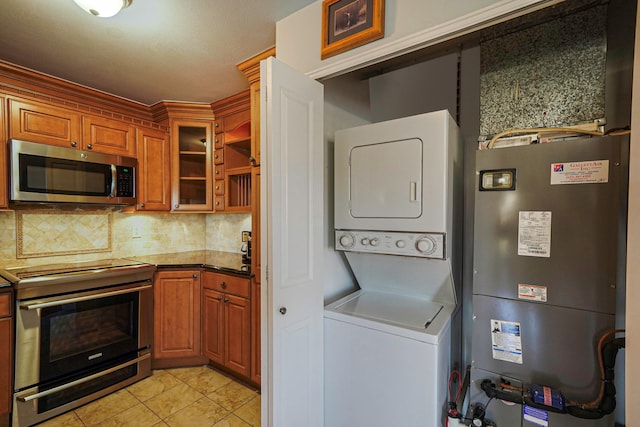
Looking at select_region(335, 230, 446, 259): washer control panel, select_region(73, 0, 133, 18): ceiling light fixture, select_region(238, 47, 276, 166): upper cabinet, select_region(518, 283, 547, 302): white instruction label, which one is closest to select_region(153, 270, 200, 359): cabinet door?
select_region(238, 47, 276, 166): upper cabinet

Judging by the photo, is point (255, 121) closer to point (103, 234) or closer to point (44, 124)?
point (44, 124)

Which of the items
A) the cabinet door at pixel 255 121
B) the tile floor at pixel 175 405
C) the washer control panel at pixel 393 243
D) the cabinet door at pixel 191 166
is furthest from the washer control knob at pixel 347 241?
the cabinet door at pixel 191 166

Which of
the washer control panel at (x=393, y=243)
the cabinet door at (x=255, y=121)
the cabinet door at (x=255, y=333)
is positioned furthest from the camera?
the cabinet door at (x=255, y=333)

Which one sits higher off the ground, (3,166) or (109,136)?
(109,136)

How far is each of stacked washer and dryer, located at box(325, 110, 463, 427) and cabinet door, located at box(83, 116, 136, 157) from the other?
1993 mm

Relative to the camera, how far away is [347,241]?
5.36ft

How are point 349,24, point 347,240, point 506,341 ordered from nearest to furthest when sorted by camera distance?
point 506,341
point 349,24
point 347,240

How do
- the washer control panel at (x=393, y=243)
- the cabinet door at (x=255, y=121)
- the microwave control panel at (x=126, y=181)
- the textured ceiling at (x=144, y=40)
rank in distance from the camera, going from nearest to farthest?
the washer control panel at (x=393, y=243) < the textured ceiling at (x=144, y=40) < the cabinet door at (x=255, y=121) < the microwave control panel at (x=126, y=181)

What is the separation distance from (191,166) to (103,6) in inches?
62.4

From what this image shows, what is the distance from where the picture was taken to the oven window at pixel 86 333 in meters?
1.94

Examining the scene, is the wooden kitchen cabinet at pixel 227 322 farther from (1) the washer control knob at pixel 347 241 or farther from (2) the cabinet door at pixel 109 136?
(2) the cabinet door at pixel 109 136

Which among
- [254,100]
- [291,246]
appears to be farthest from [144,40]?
[291,246]

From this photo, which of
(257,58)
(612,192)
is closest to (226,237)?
(257,58)

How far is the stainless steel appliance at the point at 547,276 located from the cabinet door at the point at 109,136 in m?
2.70
